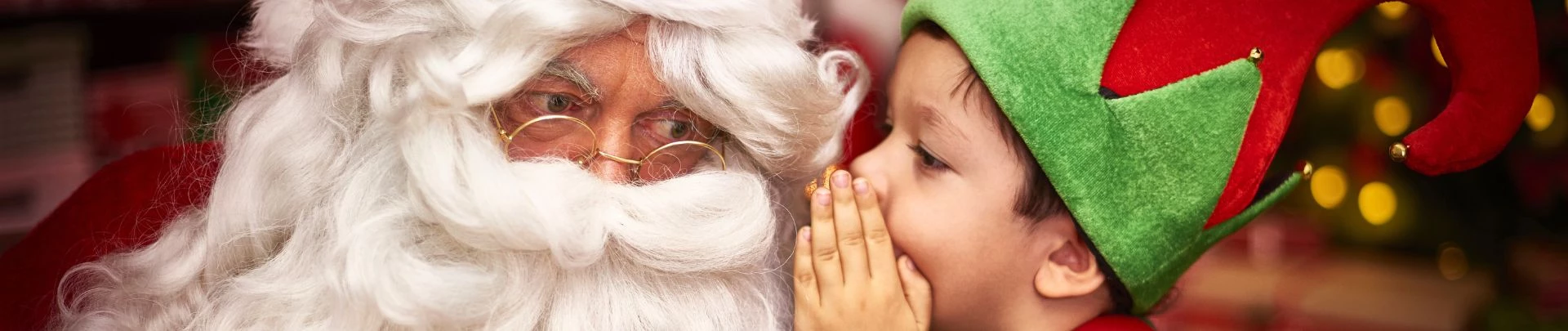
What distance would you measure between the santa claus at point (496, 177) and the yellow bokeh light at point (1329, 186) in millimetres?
2214

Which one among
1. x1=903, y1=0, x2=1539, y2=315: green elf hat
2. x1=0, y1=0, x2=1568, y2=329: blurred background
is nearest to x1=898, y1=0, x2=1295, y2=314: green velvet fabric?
x1=903, y1=0, x2=1539, y2=315: green elf hat

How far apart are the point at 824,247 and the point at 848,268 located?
0.04 m

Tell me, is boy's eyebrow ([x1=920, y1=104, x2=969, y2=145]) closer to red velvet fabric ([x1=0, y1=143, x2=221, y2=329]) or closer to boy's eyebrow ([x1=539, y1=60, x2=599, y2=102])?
boy's eyebrow ([x1=539, y1=60, x2=599, y2=102])

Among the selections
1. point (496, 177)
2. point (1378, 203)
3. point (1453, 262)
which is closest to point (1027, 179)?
point (496, 177)

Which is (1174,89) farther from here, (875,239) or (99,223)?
(99,223)

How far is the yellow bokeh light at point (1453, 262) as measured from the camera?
2754 mm

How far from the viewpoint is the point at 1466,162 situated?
4.09 feet

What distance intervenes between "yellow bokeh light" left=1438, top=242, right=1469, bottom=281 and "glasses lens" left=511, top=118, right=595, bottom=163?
2.71 metres

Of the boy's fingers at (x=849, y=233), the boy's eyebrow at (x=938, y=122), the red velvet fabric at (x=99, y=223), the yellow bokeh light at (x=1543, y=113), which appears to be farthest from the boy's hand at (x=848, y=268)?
the yellow bokeh light at (x=1543, y=113)

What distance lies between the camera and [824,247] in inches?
50.3


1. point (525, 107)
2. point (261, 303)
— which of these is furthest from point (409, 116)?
point (261, 303)

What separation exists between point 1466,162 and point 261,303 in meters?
1.62

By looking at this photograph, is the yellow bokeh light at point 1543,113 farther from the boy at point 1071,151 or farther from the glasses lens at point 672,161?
the glasses lens at point 672,161

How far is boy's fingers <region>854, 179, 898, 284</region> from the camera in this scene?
4.17ft
